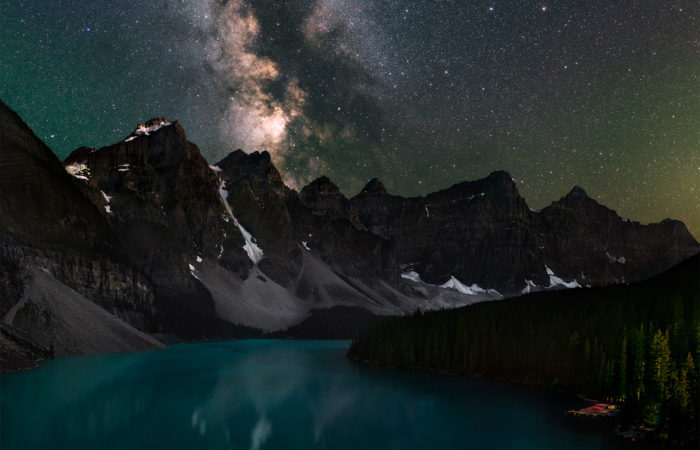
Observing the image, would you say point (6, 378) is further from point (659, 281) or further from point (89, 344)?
point (659, 281)

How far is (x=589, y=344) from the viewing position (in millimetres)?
66000

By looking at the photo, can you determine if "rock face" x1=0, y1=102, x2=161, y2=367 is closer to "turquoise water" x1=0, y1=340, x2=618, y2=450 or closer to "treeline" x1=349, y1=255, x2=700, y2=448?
"turquoise water" x1=0, y1=340, x2=618, y2=450

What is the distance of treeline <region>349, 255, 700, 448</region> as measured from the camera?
151 feet

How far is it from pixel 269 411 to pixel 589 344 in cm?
3918

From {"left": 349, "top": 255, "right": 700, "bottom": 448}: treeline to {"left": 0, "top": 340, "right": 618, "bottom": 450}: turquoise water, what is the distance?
173 inches

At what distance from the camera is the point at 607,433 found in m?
43.5

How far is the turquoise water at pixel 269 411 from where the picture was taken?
41.1 metres

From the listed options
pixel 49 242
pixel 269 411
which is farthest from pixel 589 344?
pixel 49 242

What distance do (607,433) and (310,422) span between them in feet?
81.7

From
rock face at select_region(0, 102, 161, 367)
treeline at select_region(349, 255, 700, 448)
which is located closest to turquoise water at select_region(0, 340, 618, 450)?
treeline at select_region(349, 255, 700, 448)

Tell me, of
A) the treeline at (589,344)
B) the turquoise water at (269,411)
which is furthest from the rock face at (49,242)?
the treeline at (589,344)

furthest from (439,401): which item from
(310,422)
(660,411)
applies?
(660,411)

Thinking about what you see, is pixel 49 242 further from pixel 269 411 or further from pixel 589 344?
pixel 589 344

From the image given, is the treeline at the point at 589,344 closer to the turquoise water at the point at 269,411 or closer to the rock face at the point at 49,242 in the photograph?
the turquoise water at the point at 269,411
